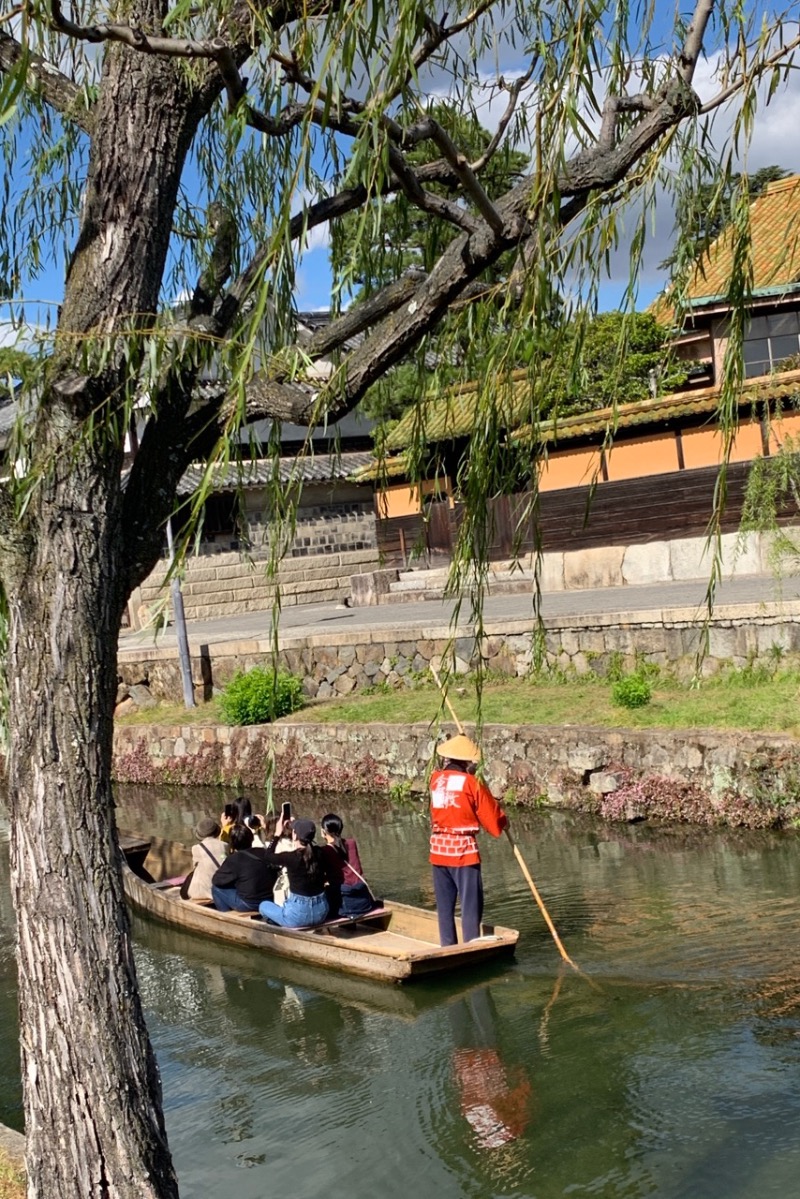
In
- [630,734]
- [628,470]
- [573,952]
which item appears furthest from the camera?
[628,470]

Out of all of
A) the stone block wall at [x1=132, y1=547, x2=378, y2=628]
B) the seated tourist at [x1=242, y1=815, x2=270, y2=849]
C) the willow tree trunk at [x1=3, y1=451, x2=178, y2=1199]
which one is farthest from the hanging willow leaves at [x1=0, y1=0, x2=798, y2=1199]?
the stone block wall at [x1=132, y1=547, x2=378, y2=628]

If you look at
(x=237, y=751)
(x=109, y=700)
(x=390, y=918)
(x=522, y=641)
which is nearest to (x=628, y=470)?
(x=522, y=641)

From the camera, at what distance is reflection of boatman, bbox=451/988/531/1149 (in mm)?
7242

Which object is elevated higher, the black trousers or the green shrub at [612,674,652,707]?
the green shrub at [612,674,652,707]

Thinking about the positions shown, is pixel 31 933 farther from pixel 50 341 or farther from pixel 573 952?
pixel 573 952

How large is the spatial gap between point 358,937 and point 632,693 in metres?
5.81

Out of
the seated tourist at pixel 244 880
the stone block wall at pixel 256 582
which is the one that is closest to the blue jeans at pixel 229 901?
the seated tourist at pixel 244 880

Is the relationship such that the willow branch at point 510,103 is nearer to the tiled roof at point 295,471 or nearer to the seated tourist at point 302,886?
the tiled roof at point 295,471

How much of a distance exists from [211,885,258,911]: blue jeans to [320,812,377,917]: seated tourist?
0.87 meters

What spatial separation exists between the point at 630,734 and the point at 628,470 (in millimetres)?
9018

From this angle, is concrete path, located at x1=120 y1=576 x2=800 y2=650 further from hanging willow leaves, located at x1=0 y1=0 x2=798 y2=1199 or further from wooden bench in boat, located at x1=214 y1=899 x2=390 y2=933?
hanging willow leaves, located at x1=0 y1=0 x2=798 y2=1199

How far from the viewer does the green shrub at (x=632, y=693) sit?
14859 mm

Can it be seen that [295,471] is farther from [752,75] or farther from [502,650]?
[502,650]

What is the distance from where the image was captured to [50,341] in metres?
4.01
